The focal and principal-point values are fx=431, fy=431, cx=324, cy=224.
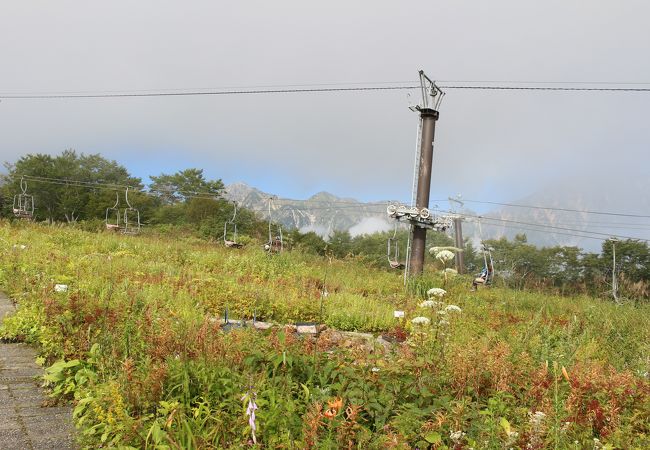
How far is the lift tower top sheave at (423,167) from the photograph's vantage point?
15234 mm

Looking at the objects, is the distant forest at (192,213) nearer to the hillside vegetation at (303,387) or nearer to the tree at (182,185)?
the tree at (182,185)

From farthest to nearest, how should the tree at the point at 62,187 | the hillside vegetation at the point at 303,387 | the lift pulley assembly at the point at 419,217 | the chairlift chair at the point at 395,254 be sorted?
the tree at the point at 62,187 → the lift pulley assembly at the point at 419,217 → the chairlift chair at the point at 395,254 → the hillside vegetation at the point at 303,387

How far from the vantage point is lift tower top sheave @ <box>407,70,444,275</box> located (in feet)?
50.0

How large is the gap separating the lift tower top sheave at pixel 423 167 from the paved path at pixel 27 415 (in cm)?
1234

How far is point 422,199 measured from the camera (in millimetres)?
15742

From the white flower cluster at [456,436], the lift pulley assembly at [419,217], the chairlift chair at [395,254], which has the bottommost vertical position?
the white flower cluster at [456,436]

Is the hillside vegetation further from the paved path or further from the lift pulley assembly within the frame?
the lift pulley assembly

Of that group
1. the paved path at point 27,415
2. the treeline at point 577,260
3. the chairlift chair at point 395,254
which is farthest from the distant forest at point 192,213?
the paved path at point 27,415

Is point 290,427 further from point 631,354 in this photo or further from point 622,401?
point 631,354

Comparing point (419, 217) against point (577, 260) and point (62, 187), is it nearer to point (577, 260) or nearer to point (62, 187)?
point (577, 260)

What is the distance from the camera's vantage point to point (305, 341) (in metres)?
3.62

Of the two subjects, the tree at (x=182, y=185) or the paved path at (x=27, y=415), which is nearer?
the paved path at (x=27, y=415)

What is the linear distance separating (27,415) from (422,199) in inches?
556

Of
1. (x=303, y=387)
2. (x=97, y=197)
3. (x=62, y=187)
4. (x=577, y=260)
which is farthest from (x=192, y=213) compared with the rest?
(x=303, y=387)
